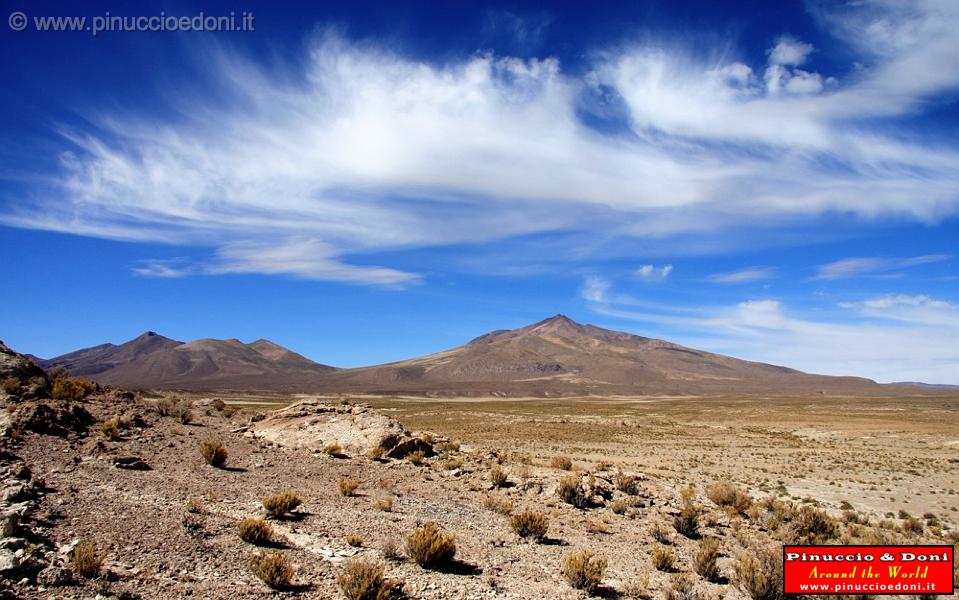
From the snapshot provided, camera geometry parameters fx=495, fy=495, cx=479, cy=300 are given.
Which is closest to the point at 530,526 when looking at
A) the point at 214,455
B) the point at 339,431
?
the point at 214,455

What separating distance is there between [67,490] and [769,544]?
15642 millimetres

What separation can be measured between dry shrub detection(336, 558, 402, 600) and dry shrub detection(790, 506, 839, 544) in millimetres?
10733

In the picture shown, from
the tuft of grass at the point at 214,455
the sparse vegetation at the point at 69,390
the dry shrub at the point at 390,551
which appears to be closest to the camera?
the dry shrub at the point at 390,551

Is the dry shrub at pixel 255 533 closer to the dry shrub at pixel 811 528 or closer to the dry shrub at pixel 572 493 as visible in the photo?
the dry shrub at pixel 572 493

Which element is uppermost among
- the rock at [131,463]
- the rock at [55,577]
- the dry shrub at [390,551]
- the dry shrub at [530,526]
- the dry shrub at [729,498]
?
the rock at [131,463]

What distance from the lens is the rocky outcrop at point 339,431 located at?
18.9 metres

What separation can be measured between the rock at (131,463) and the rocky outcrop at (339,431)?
6.64m

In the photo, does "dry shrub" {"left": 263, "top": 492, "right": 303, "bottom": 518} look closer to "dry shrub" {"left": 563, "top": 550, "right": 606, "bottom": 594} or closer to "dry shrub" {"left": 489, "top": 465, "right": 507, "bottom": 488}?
"dry shrub" {"left": 563, "top": 550, "right": 606, "bottom": 594}

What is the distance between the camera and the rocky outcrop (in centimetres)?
1888

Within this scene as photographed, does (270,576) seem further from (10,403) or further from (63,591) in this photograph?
(10,403)

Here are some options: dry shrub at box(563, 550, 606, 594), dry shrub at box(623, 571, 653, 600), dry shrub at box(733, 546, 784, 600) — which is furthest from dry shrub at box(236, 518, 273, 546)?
dry shrub at box(733, 546, 784, 600)

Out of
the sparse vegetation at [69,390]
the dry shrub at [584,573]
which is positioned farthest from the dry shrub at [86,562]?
the sparse vegetation at [69,390]

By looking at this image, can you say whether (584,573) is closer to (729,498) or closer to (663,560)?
(663,560)

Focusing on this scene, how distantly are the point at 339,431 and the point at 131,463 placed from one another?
8.31m
